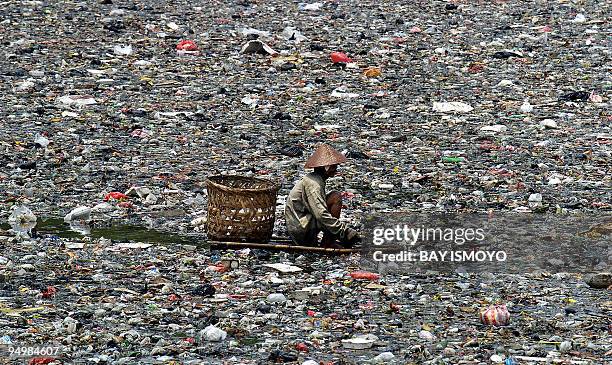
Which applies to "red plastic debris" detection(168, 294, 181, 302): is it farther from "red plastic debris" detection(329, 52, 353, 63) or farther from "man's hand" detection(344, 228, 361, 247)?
"red plastic debris" detection(329, 52, 353, 63)

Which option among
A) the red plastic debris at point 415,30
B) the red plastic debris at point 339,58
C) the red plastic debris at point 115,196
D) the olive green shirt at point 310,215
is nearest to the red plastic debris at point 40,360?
the olive green shirt at point 310,215

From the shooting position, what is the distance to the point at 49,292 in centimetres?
627

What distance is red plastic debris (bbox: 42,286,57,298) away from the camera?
6208 millimetres

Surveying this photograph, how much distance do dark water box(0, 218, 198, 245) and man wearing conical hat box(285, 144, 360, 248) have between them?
2.20ft

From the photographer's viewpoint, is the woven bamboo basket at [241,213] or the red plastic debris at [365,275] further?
the woven bamboo basket at [241,213]

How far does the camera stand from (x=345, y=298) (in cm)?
630

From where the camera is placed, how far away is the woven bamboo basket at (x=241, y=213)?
23.4 ft

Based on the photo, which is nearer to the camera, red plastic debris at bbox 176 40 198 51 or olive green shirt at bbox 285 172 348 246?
olive green shirt at bbox 285 172 348 246

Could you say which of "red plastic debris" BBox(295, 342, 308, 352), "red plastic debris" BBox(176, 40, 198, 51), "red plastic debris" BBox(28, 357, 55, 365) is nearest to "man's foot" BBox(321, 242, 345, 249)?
"red plastic debris" BBox(295, 342, 308, 352)

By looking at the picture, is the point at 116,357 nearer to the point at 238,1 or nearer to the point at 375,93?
the point at 375,93

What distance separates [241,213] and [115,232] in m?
0.94

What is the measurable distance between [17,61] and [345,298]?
7.52 meters

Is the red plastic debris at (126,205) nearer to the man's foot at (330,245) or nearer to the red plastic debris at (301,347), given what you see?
the man's foot at (330,245)

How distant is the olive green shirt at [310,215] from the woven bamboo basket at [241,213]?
133mm
